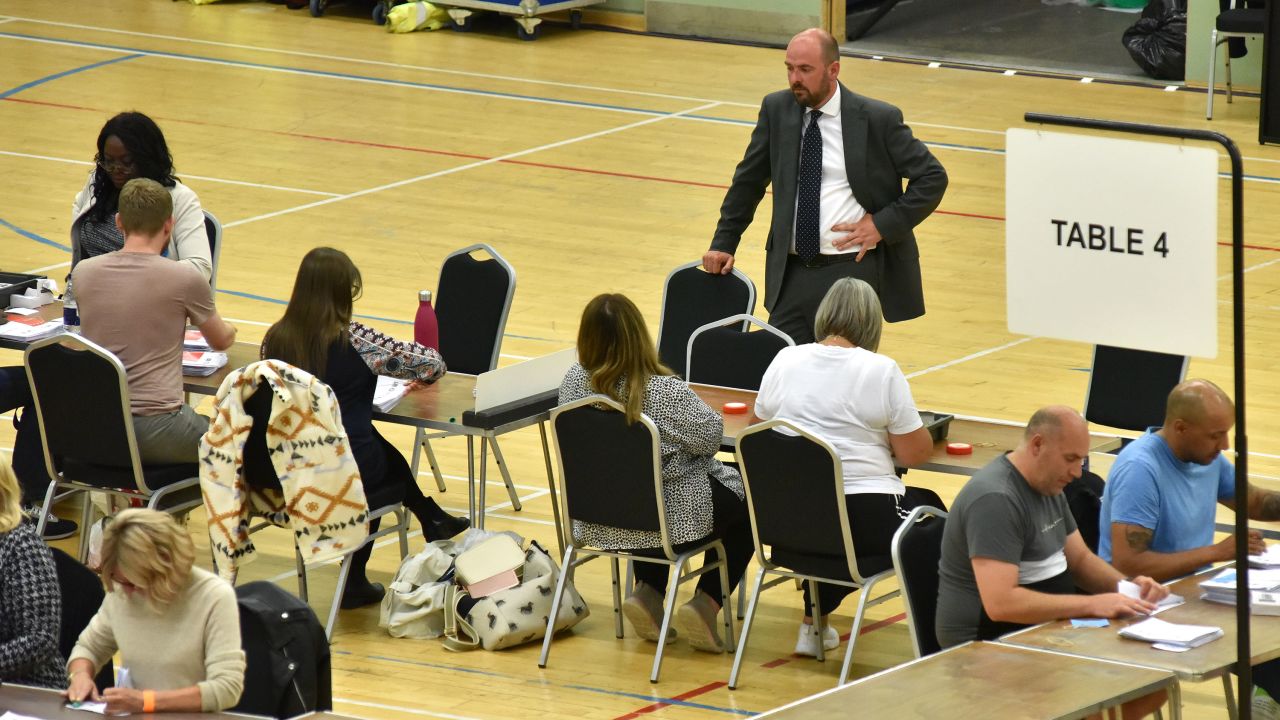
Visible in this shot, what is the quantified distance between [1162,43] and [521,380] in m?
10.5

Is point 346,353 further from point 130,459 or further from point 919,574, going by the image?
point 919,574

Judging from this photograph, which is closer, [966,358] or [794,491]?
[794,491]

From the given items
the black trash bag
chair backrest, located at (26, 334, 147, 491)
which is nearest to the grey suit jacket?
chair backrest, located at (26, 334, 147, 491)

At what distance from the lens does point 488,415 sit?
6.54 metres

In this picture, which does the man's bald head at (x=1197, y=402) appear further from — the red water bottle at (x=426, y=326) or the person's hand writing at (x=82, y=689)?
the red water bottle at (x=426, y=326)

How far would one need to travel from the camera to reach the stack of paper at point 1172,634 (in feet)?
15.3

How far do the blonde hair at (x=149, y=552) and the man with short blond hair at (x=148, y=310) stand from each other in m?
2.23

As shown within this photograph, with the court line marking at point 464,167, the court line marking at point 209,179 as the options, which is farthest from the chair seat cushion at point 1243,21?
the court line marking at point 209,179

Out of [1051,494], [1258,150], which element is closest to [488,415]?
[1051,494]

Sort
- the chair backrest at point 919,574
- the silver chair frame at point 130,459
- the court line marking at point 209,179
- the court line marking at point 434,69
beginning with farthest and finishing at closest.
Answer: the court line marking at point 434,69 < the court line marking at point 209,179 < the silver chair frame at point 130,459 < the chair backrest at point 919,574

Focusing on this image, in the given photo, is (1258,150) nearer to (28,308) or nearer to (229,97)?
(229,97)

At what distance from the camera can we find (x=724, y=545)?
6.39 m

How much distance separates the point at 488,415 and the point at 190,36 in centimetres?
1268

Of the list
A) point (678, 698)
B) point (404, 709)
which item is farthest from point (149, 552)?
point (678, 698)
